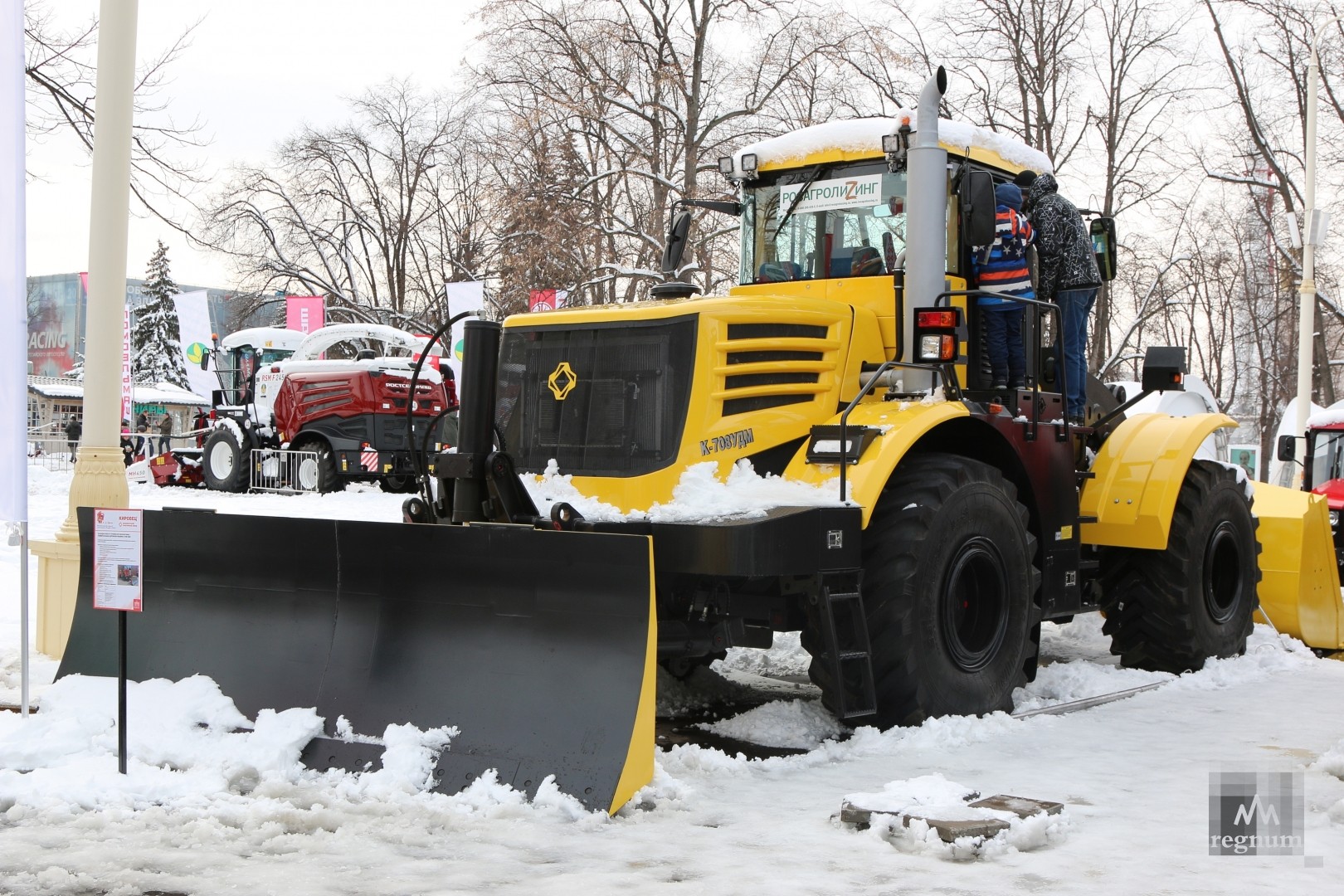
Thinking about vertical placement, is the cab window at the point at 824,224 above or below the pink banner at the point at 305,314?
below

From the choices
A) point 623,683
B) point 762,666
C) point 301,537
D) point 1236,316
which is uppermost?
point 1236,316

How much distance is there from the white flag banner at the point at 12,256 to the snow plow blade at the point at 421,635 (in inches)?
19.3

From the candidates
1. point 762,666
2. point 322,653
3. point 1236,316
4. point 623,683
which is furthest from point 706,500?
point 1236,316

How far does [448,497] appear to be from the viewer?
6738 mm

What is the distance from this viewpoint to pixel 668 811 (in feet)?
16.7

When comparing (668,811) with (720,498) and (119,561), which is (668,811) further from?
(119,561)

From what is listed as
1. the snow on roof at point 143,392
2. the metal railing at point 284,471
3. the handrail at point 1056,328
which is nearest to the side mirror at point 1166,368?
the handrail at point 1056,328

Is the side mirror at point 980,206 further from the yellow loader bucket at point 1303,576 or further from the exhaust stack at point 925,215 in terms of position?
the yellow loader bucket at point 1303,576

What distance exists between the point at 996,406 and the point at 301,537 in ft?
12.5

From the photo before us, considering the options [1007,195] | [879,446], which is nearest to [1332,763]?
[879,446]

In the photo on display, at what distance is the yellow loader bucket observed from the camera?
32.1 ft

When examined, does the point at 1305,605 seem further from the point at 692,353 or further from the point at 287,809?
the point at 287,809

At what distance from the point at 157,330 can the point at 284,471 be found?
137ft

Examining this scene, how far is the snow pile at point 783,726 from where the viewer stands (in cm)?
650
